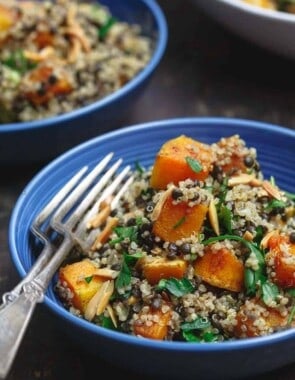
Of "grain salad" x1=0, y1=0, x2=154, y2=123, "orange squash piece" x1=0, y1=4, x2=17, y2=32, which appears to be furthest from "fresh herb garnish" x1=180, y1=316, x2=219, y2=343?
"orange squash piece" x1=0, y1=4, x2=17, y2=32

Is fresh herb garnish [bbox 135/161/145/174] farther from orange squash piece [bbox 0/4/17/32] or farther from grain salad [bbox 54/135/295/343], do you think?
orange squash piece [bbox 0/4/17/32]

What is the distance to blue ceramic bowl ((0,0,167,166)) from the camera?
1966 millimetres

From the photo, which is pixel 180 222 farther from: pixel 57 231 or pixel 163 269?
pixel 57 231

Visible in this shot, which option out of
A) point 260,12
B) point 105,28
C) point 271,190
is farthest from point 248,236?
point 105,28

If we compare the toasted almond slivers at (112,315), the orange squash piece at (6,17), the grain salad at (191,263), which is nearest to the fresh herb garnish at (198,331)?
the grain salad at (191,263)

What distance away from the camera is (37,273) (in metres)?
1.53

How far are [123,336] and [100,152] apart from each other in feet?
1.98

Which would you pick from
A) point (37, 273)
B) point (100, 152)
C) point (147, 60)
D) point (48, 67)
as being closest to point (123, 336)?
point (37, 273)

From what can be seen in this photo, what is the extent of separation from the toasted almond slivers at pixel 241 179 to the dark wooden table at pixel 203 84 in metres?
0.50

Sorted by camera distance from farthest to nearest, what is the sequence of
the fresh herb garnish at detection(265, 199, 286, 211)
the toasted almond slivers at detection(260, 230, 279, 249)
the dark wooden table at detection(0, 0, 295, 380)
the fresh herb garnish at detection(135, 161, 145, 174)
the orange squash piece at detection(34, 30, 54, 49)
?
the orange squash piece at detection(34, 30, 54, 49)
the dark wooden table at detection(0, 0, 295, 380)
the fresh herb garnish at detection(135, 161, 145, 174)
the fresh herb garnish at detection(265, 199, 286, 211)
the toasted almond slivers at detection(260, 230, 279, 249)

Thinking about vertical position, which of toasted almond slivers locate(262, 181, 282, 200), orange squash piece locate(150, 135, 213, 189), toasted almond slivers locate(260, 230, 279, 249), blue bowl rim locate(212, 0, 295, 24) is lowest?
toasted almond slivers locate(260, 230, 279, 249)

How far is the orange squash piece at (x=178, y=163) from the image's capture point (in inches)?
63.4

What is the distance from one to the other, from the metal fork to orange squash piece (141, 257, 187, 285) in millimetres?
173

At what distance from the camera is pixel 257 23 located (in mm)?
2213
